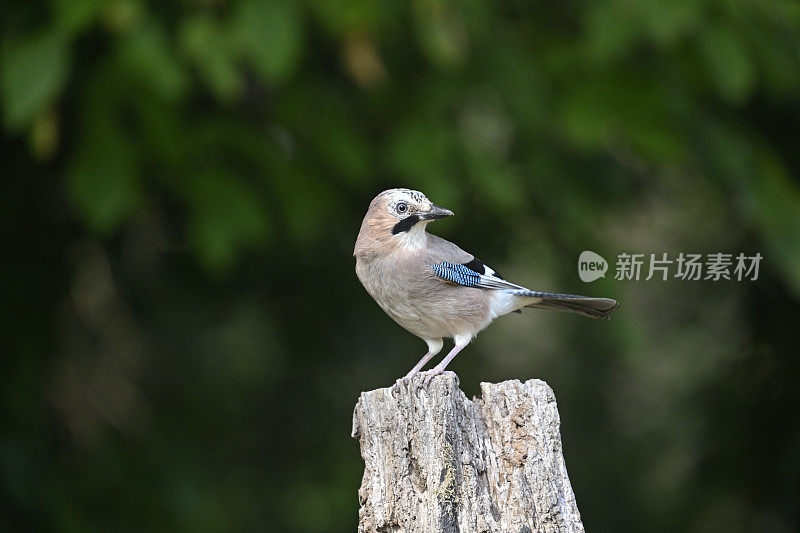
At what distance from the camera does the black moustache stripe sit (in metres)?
4.18

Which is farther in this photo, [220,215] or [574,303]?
[220,215]

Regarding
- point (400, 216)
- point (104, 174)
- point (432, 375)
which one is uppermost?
point (104, 174)

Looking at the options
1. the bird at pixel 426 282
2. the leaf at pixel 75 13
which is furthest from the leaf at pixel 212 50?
the bird at pixel 426 282

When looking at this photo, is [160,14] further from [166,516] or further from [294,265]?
[166,516]

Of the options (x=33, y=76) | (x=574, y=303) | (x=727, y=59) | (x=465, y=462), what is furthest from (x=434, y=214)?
(x=727, y=59)

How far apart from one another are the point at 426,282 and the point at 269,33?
7.07ft

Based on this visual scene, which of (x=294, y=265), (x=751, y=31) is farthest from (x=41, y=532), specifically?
(x=751, y=31)

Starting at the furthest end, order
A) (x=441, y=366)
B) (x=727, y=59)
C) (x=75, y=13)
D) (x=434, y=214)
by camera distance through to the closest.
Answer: (x=727, y=59), (x=75, y=13), (x=441, y=366), (x=434, y=214)

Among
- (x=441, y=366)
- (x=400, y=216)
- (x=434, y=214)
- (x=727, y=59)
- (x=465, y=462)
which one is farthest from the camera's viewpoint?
(x=727, y=59)

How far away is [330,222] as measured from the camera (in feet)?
25.1

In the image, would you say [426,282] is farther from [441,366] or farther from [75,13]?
[75,13]

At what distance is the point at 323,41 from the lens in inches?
287

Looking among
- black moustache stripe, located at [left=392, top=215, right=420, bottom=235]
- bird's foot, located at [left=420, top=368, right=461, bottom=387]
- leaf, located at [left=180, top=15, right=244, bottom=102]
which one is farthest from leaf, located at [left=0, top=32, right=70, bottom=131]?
bird's foot, located at [left=420, top=368, right=461, bottom=387]

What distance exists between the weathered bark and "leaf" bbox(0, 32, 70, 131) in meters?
2.94
